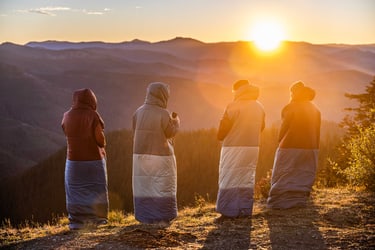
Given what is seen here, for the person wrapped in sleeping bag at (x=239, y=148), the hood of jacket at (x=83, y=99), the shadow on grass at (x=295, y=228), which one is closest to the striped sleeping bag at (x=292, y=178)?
the shadow on grass at (x=295, y=228)

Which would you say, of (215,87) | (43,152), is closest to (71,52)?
(215,87)

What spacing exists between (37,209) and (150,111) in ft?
134

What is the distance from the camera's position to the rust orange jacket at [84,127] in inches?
351

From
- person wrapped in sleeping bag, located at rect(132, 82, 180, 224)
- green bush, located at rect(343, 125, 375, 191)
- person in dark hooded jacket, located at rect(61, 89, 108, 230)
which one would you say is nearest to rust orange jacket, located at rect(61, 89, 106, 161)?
person in dark hooded jacket, located at rect(61, 89, 108, 230)

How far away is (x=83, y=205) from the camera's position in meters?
9.12

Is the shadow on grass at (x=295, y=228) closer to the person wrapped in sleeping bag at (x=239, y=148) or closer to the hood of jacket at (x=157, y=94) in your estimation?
the person wrapped in sleeping bag at (x=239, y=148)

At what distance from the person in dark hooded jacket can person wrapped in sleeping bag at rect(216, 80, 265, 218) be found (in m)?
2.04

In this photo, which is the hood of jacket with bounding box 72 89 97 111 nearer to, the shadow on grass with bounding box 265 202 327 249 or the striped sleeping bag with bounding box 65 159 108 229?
the striped sleeping bag with bounding box 65 159 108 229

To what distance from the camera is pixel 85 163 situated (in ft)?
29.7

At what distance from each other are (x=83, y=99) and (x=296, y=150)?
365 cm

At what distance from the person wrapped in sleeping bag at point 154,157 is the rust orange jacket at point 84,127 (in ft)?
2.17

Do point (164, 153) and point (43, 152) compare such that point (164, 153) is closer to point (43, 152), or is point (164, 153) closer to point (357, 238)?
point (357, 238)

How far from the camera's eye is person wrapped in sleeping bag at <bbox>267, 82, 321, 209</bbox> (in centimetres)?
916

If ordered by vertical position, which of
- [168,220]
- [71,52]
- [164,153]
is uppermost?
[71,52]
